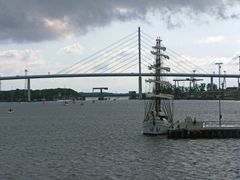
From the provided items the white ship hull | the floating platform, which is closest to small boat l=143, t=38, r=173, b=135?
the white ship hull

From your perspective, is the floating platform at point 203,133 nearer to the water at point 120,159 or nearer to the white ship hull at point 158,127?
the water at point 120,159

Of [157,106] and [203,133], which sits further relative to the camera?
[157,106]

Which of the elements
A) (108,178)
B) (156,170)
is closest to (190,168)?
(156,170)

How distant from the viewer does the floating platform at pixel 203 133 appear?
51219mm

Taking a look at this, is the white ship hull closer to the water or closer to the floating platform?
the water

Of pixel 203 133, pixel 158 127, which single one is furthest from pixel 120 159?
pixel 158 127

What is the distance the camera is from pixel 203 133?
51.5 metres

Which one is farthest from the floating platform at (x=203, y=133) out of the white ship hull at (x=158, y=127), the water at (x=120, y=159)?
the white ship hull at (x=158, y=127)

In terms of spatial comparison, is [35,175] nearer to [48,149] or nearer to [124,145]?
[48,149]

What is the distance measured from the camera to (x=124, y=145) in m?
47.6

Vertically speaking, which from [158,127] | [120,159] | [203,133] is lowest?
[120,159]

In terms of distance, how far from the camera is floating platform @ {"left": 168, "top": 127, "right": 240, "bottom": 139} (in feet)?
168

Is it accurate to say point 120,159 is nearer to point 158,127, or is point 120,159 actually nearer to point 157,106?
point 158,127

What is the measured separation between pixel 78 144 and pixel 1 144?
727 cm
